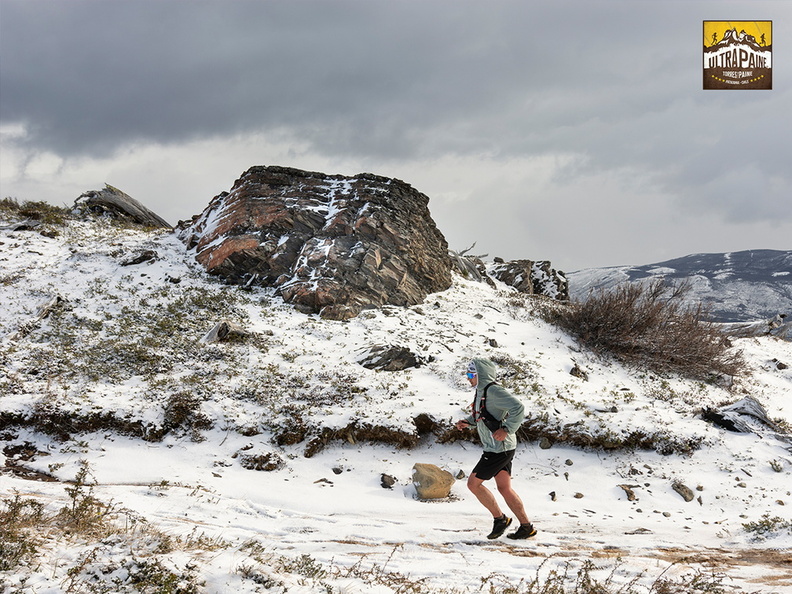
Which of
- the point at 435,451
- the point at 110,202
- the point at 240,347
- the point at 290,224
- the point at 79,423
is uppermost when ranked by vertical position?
the point at 110,202

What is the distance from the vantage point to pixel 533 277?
27062mm

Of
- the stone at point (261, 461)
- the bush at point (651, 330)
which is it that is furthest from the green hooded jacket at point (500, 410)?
the bush at point (651, 330)

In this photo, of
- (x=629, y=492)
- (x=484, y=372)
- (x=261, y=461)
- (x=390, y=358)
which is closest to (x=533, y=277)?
(x=390, y=358)

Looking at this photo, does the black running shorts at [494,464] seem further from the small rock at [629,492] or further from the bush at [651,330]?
the bush at [651,330]

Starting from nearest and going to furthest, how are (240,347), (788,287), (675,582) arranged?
1. (675,582)
2. (240,347)
3. (788,287)

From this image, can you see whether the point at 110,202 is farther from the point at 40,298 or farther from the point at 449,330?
the point at 449,330

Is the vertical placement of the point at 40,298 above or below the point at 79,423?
above

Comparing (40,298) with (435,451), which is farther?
(40,298)

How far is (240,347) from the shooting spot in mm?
11945

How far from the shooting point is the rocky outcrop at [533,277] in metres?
26.0

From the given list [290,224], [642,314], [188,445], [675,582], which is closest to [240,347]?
[188,445]

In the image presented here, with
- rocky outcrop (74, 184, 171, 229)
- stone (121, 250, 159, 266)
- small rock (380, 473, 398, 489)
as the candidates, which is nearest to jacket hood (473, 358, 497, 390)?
small rock (380, 473, 398, 489)

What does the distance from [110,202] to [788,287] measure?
13776 centimetres

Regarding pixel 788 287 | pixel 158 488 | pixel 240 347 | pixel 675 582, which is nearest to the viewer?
pixel 675 582
